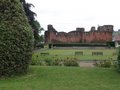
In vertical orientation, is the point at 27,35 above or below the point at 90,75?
above

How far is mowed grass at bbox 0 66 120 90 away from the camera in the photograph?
9.40 meters

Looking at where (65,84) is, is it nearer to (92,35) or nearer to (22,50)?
(22,50)

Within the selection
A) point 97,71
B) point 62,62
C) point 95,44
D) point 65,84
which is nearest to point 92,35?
point 95,44

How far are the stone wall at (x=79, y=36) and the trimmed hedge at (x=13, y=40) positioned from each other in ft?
97.3

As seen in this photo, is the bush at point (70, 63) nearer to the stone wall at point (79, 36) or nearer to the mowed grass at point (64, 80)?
the mowed grass at point (64, 80)

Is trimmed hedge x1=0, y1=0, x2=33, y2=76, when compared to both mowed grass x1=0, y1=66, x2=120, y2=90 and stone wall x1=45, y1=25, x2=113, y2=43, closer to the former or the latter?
mowed grass x1=0, y1=66, x2=120, y2=90

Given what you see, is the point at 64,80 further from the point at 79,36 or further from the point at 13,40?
the point at 79,36

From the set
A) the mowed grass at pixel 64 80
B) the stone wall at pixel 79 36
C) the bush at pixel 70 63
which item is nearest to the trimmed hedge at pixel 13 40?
the mowed grass at pixel 64 80

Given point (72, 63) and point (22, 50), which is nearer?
point (22, 50)

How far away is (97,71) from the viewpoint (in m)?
12.7

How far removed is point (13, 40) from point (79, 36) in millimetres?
30839

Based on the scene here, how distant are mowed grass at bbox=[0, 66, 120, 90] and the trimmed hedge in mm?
417

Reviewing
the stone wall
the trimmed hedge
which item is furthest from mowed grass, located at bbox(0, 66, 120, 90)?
the stone wall

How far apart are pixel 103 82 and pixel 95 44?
30103 mm
